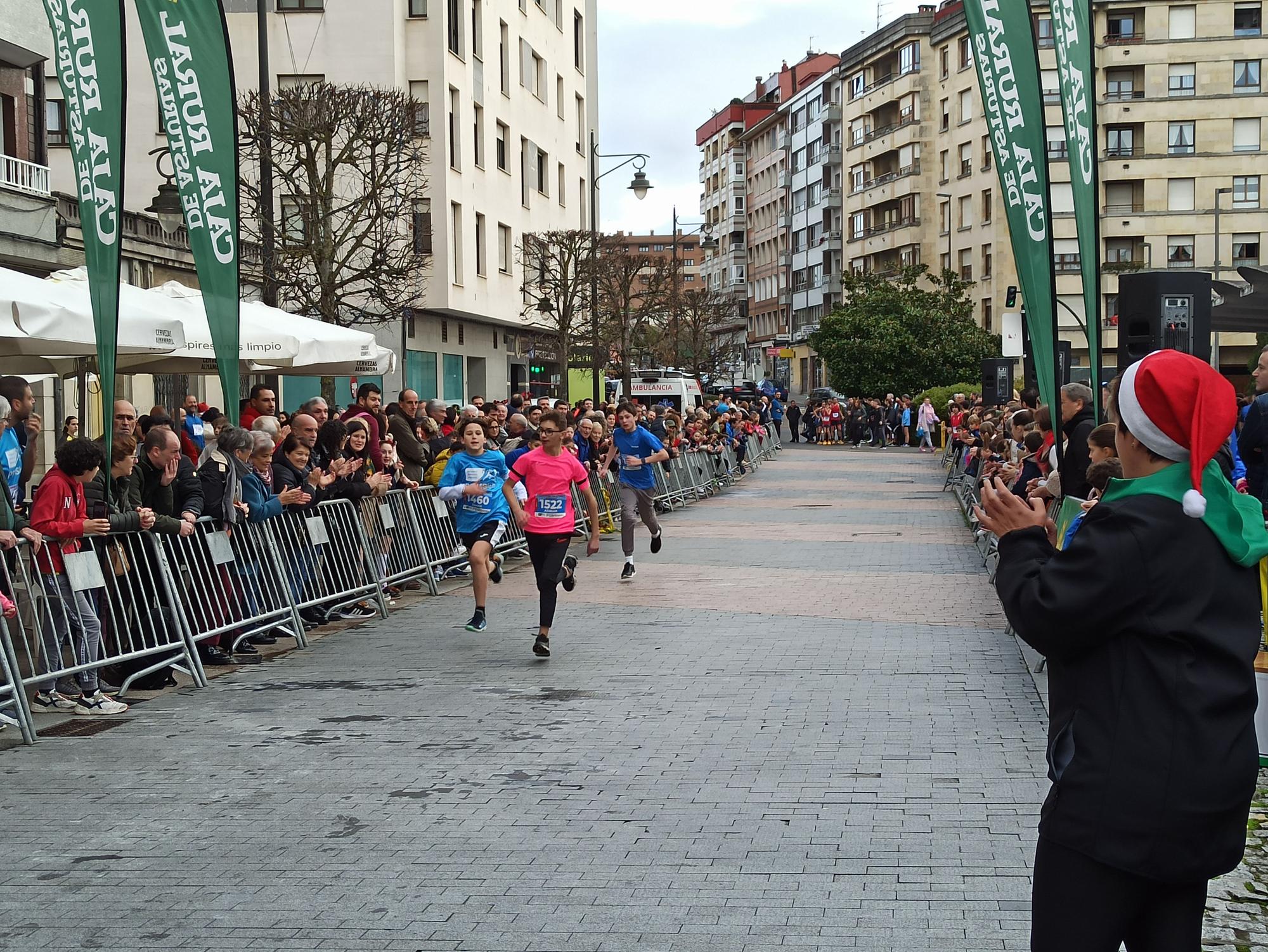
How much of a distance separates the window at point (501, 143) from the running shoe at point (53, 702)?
122 feet

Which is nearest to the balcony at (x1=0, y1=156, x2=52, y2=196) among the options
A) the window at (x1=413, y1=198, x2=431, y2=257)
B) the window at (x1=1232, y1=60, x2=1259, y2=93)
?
the window at (x1=413, y1=198, x2=431, y2=257)

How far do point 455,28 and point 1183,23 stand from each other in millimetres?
45999

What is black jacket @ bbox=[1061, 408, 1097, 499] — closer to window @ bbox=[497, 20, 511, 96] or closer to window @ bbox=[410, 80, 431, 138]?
window @ bbox=[410, 80, 431, 138]

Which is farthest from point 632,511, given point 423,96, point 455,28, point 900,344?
point 900,344

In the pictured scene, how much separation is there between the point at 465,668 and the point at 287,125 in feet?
56.2

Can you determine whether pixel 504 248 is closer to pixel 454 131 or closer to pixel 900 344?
pixel 454 131

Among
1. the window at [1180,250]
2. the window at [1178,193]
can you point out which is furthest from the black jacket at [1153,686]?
the window at [1178,193]

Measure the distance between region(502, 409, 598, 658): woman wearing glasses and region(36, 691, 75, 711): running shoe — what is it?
128 inches

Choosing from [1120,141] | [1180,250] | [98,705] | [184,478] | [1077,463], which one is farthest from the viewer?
[1120,141]

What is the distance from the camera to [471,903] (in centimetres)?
512

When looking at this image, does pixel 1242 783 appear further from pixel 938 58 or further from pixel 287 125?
pixel 938 58

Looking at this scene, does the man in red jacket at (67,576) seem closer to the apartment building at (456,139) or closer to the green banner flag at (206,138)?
the green banner flag at (206,138)

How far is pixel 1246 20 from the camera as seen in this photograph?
7288cm

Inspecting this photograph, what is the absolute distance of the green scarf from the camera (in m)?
2.95
